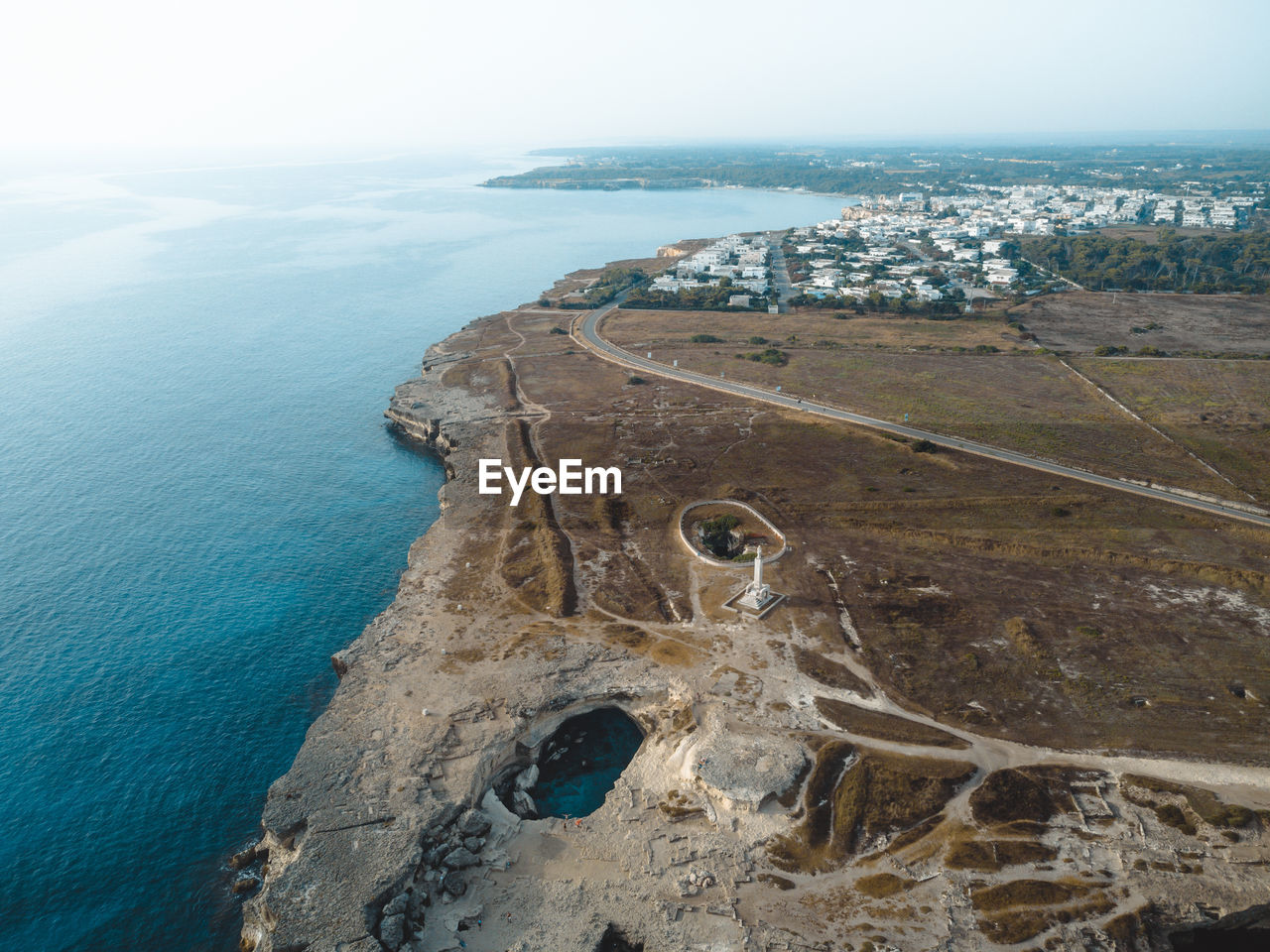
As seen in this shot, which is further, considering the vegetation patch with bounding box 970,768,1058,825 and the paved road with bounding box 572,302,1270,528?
the paved road with bounding box 572,302,1270,528

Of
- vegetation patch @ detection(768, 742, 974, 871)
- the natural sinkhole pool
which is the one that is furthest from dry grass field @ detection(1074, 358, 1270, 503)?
the natural sinkhole pool

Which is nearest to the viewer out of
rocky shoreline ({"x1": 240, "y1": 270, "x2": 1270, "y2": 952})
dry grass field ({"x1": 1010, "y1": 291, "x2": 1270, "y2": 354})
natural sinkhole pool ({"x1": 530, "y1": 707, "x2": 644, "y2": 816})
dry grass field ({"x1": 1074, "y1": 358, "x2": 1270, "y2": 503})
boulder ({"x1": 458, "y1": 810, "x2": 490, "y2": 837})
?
rocky shoreline ({"x1": 240, "y1": 270, "x2": 1270, "y2": 952})

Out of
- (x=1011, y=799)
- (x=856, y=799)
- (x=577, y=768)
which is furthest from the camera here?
(x=577, y=768)

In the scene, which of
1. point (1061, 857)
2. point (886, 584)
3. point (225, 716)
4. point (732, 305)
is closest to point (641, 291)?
point (732, 305)

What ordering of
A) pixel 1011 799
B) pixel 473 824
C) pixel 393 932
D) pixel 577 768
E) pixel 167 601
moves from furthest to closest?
pixel 167 601, pixel 577 768, pixel 1011 799, pixel 473 824, pixel 393 932

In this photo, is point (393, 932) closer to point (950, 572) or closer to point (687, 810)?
point (687, 810)

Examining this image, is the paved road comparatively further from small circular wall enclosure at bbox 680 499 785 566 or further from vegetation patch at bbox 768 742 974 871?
vegetation patch at bbox 768 742 974 871

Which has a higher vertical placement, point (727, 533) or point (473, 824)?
point (727, 533)

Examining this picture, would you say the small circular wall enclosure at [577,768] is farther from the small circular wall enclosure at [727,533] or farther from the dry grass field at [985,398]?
the dry grass field at [985,398]

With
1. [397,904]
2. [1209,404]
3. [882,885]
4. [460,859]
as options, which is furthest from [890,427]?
[397,904]
